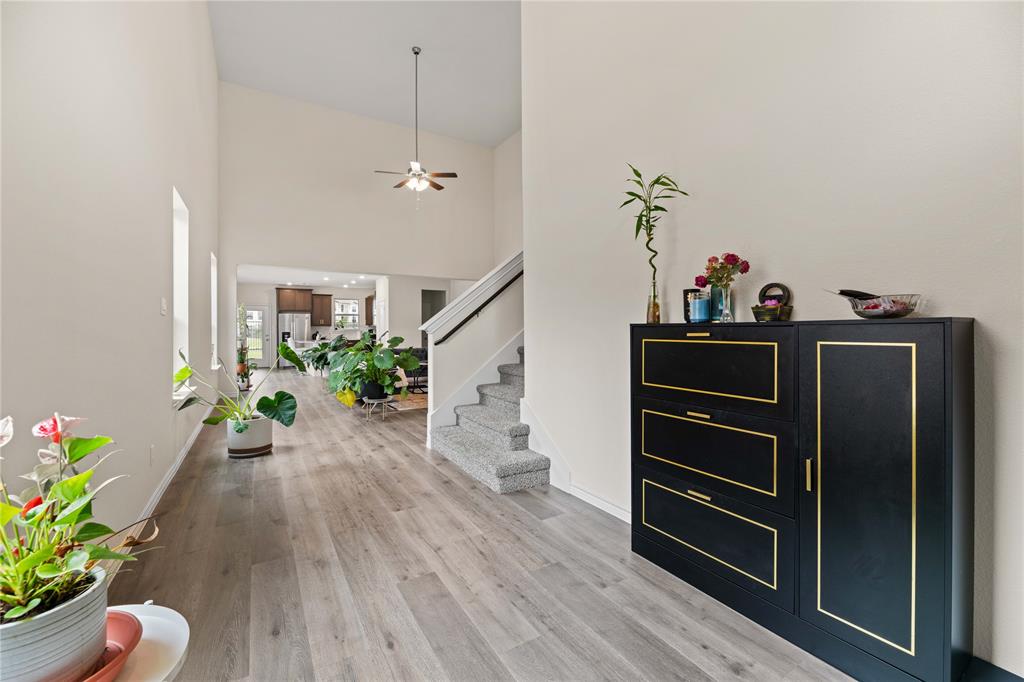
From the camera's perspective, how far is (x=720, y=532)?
76.3 inches

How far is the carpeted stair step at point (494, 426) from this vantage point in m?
3.69

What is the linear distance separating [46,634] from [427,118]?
7871 millimetres

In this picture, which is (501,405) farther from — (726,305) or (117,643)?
(117,643)

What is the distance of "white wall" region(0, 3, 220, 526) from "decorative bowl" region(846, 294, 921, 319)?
2807 millimetres

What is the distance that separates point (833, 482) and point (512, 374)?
3.25 meters

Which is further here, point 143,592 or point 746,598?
point 143,592

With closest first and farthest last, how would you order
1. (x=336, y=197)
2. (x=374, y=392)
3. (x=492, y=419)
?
(x=492, y=419) < (x=374, y=392) < (x=336, y=197)

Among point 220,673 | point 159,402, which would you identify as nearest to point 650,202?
point 220,673

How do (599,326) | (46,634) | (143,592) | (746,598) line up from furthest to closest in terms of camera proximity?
(599,326), (143,592), (746,598), (46,634)

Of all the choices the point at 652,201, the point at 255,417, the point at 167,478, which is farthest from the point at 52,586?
the point at 255,417

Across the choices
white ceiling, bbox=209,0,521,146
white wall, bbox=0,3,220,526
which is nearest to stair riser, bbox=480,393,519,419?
white wall, bbox=0,3,220,526

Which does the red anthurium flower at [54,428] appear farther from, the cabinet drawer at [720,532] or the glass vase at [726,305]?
the glass vase at [726,305]

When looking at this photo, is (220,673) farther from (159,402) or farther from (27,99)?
(159,402)

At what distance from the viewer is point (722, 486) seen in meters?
1.93
